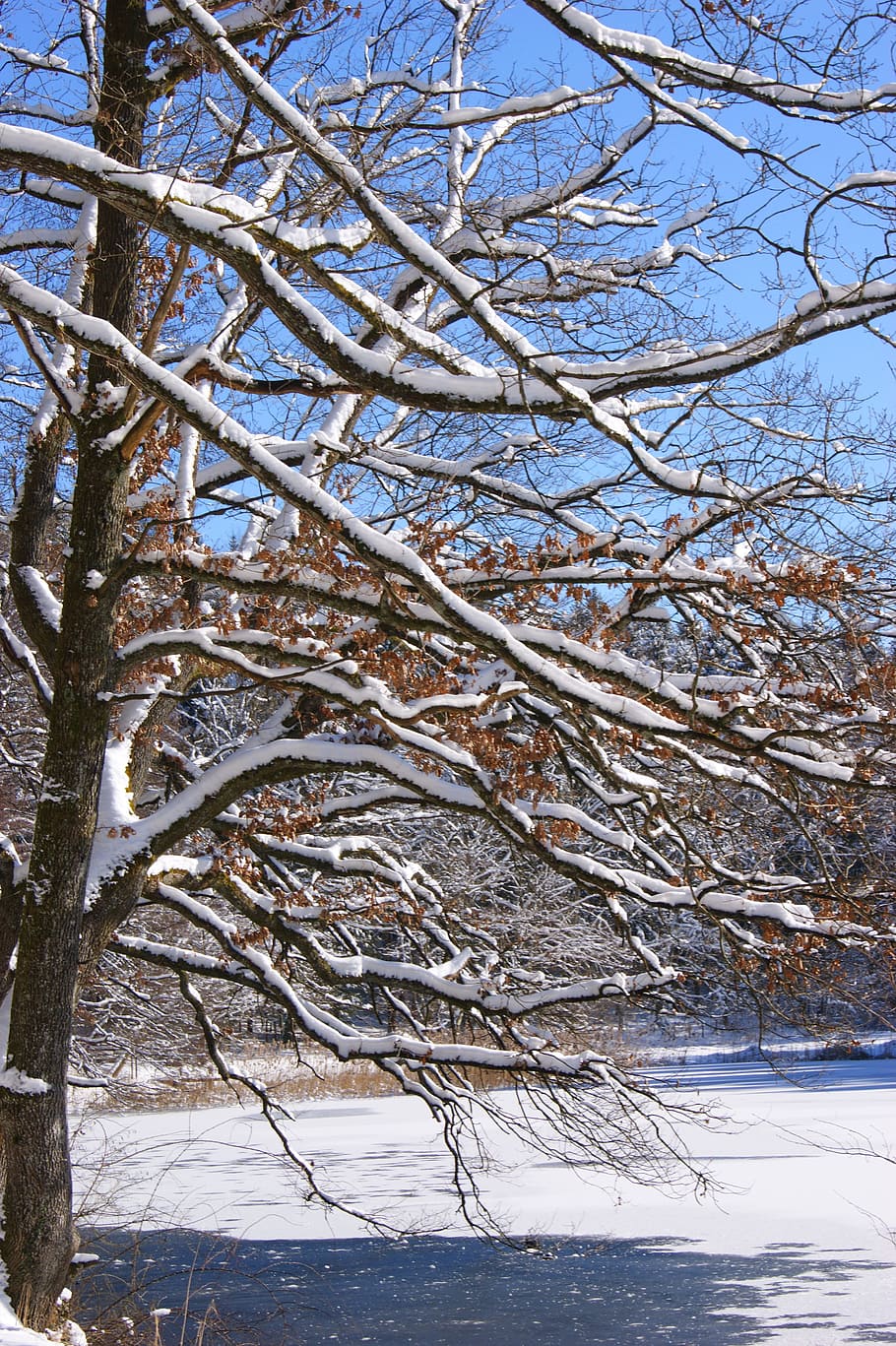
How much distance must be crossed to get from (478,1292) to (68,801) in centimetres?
648

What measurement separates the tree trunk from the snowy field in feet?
3.87

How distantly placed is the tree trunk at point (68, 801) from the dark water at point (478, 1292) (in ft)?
6.17

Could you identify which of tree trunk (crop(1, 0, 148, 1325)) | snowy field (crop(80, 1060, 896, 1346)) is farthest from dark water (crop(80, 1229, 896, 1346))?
tree trunk (crop(1, 0, 148, 1325))

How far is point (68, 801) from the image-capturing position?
483 centimetres

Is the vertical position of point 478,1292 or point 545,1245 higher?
point 545,1245

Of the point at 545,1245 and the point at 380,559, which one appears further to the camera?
the point at 545,1245

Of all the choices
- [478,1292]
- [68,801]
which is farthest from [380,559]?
[478,1292]

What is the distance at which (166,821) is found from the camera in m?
5.03

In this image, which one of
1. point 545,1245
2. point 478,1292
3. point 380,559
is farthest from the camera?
point 545,1245

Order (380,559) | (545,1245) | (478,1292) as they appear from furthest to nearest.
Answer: (545,1245), (478,1292), (380,559)

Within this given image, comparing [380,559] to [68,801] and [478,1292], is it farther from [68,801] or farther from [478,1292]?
[478,1292]

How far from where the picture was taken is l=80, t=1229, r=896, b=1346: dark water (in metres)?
7.41

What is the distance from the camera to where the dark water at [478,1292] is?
24.3 ft

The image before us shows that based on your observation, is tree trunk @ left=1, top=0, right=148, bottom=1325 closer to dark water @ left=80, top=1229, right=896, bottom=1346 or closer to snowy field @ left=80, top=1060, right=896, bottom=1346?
snowy field @ left=80, top=1060, right=896, bottom=1346
